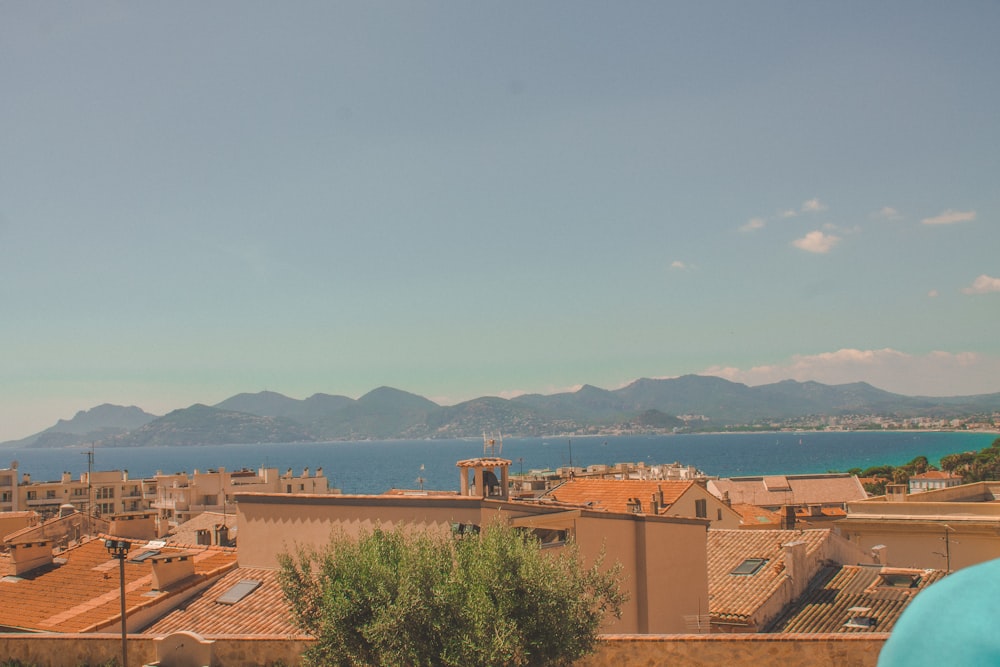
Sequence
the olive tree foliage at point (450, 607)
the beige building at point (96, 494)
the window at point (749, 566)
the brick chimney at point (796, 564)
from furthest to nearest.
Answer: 1. the beige building at point (96, 494)
2. the window at point (749, 566)
3. the brick chimney at point (796, 564)
4. the olive tree foliage at point (450, 607)

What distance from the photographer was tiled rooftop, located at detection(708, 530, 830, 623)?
2205 centimetres

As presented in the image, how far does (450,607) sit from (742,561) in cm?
1657

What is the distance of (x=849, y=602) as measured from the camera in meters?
22.3

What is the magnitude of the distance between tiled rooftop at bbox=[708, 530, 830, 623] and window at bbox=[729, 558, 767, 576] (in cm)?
10

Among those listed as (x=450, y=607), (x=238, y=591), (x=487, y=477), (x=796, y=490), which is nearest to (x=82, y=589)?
(x=238, y=591)

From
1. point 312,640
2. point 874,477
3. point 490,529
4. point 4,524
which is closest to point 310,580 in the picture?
point 312,640

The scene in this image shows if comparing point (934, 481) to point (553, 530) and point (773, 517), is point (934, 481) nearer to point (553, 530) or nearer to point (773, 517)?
point (773, 517)

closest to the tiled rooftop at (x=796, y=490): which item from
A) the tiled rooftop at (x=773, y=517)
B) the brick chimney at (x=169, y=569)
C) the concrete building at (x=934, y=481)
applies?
the concrete building at (x=934, y=481)

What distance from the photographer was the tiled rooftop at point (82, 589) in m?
19.8

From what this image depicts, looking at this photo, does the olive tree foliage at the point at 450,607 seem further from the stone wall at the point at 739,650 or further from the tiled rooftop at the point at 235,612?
the tiled rooftop at the point at 235,612

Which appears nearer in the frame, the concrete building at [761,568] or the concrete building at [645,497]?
the concrete building at [761,568]

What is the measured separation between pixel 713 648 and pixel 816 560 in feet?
43.4

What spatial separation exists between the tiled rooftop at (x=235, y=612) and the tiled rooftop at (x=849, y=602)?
12412 mm

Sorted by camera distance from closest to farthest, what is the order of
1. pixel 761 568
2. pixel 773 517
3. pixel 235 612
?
pixel 235 612
pixel 761 568
pixel 773 517
